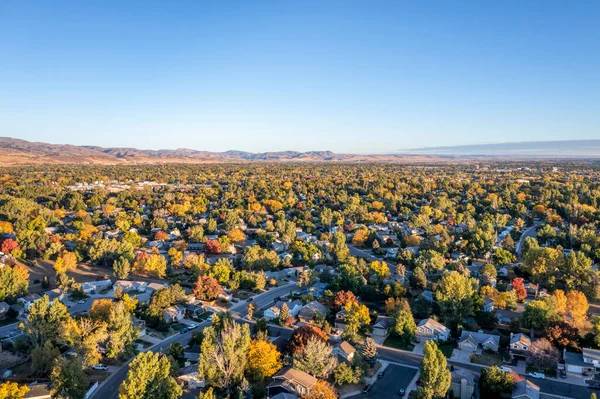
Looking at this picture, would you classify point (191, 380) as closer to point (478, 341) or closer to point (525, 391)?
point (525, 391)

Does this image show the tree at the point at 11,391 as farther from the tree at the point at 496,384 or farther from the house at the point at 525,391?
the house at the point at 525,391

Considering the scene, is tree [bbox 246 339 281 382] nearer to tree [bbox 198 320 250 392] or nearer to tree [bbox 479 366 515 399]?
tree [bbox 198 320 250 392]

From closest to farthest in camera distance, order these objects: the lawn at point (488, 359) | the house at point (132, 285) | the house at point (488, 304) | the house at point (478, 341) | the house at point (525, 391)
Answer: the house at point (525, 391) → the lawn at point (488, 359) → the house at point (478, 341) → the house at point (488, 304) → the house at point (132, 285)

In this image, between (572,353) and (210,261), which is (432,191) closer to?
(210,261)

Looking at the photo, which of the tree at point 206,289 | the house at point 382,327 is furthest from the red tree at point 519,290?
the tree at point 206,289

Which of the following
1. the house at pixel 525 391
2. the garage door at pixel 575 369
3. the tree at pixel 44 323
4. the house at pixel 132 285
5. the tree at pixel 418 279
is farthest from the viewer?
the tree at pixel 418 279

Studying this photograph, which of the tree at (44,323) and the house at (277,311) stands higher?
the tree at (44,323)

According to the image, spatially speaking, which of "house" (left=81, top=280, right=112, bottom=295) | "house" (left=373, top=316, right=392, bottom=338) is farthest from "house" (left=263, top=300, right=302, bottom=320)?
"house" (left=81, top=280, right=112, bottom=295)

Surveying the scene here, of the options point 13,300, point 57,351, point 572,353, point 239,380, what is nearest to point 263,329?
point 239,380
